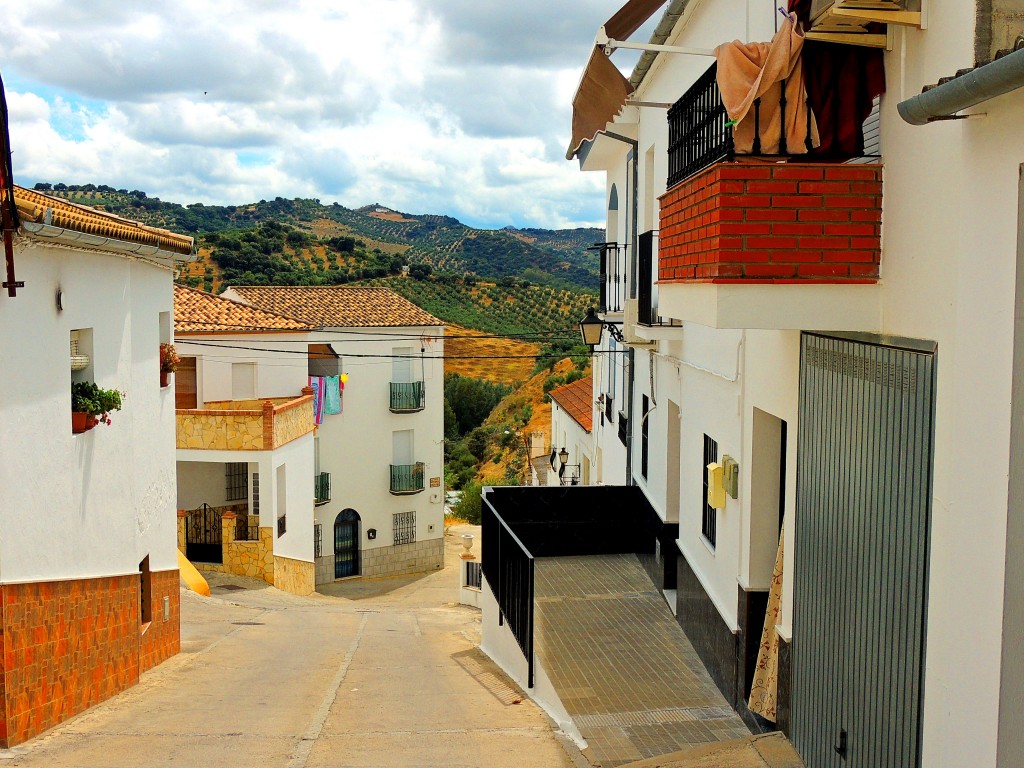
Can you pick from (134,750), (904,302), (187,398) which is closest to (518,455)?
(187,398)

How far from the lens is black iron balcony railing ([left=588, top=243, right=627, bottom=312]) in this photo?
14.8m

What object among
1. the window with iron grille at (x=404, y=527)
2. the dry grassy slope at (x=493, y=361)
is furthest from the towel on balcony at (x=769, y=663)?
the dry grassy slope at (x=493, y=361)

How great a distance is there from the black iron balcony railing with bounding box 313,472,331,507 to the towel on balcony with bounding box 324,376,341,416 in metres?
1.97

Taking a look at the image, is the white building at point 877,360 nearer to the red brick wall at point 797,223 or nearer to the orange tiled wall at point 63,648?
the red brick wall at point 797,223

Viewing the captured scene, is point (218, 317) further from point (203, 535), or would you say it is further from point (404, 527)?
point (404, 527)

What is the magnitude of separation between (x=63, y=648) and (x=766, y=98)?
7932 mm

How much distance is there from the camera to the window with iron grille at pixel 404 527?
33688 mm

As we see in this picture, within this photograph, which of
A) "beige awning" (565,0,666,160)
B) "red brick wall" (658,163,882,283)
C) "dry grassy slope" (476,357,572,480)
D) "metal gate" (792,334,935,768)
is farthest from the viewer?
"dry grassy slope" (476,357,572,480)

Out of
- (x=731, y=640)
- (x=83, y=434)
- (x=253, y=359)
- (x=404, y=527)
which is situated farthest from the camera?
(x=404, y=527)

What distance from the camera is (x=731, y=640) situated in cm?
838

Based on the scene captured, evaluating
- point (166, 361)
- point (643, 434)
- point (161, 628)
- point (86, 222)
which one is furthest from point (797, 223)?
point (166, 361)

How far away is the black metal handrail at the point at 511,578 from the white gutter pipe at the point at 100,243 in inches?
202

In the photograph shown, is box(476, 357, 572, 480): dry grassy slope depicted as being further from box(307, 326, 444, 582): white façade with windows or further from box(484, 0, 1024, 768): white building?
box(484, 0, 1024, 768): white building

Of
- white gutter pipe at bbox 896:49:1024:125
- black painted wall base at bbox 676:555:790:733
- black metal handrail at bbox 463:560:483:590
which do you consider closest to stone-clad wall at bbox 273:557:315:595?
black metal handrail at bbox 463:560:483:590
